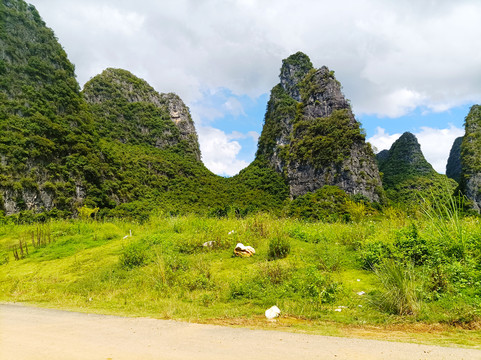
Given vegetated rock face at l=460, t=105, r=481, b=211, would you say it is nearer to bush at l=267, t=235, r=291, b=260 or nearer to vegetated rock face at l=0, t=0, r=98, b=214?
bush at l=267, t=235, r=291, b=260

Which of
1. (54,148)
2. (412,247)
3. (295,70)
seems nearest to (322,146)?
(295,70)

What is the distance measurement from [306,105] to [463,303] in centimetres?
7796

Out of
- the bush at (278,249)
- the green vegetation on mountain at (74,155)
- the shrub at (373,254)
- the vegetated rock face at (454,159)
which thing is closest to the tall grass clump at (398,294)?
the shrub at (373,254)

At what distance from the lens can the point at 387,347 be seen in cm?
306

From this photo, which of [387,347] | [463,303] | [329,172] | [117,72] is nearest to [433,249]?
[463,303]

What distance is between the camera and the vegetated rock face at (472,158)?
54.9m

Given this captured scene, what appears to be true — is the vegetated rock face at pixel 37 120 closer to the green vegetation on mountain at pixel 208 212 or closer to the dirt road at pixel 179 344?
the green vegetation on mountain at pixel 208 212

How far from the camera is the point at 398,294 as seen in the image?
438 cm

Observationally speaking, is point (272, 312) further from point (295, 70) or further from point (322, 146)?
point (295, 70)

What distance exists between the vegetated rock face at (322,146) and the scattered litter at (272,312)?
62578 millimetres

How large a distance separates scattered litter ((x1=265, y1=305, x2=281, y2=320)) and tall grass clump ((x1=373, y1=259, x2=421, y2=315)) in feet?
5.47

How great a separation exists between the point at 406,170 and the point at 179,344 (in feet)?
309

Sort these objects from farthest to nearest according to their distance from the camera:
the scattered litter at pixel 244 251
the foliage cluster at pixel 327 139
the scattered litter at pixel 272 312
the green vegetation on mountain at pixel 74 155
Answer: the foliage cluster at pixel 327 139 → the green vegetation on mountain at pixel 74 155 → the scattered litter at pixel 244 251 → the scattered litter at pixel 272 312

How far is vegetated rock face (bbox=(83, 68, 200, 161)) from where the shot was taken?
86625 mm
